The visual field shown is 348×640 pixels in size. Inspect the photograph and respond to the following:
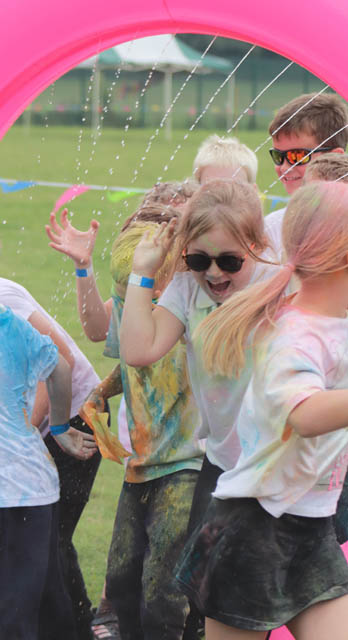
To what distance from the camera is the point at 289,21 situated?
3.04 m

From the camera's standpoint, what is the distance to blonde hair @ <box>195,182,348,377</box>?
234 centimetres

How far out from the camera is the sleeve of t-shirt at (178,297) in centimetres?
287

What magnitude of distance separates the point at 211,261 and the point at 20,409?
31.4 inches

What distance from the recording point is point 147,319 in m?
2.77

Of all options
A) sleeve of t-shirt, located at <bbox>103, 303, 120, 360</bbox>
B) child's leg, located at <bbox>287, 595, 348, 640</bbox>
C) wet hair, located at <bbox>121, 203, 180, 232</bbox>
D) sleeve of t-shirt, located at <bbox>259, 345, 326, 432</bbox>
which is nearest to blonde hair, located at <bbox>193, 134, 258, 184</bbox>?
wet hair, located at <bbox>121, 203, 180, 232</bbox>

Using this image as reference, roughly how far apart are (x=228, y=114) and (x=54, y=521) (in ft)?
101

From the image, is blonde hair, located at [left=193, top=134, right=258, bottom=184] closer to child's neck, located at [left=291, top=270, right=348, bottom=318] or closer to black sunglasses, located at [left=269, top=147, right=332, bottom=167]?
black sunglasses, located at [left=269, top=147, right=332, bottom=167]

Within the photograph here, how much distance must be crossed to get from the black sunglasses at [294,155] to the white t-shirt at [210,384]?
3.00ft

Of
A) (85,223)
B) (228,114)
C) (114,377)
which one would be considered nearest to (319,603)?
(114,377)

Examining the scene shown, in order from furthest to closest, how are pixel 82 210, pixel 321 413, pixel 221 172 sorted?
pixel 82 210
pixel 221 172
pixel 321 413

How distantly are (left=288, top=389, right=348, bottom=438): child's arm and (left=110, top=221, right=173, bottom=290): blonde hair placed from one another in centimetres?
116

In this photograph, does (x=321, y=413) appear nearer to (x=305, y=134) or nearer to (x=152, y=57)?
(x=305, y=134)

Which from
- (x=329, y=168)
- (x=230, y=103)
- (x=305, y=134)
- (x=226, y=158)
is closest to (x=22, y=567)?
(x=329, y=168)

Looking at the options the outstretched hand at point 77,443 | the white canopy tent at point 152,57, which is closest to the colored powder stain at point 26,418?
the outstretched hand at point 77,443
